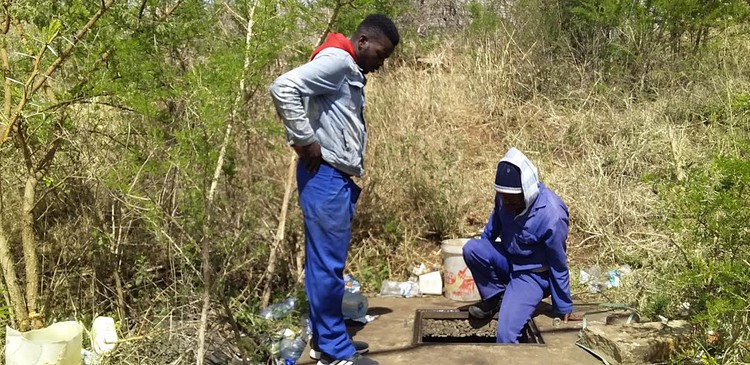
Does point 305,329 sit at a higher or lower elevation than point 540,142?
lower

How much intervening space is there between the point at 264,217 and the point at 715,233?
332cm

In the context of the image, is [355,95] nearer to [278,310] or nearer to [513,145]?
[278,310]

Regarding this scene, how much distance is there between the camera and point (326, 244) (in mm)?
3307

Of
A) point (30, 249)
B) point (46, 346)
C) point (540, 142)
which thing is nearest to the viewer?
point (46, 346)

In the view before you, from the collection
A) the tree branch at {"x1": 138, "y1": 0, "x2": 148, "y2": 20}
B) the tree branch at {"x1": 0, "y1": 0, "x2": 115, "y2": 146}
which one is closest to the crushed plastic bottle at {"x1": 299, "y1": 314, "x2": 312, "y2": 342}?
the tree branch at {"x1": 0, "y1": 0, "x2": 115, "y2": 146}

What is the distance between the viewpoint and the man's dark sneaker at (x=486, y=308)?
14.3 ft

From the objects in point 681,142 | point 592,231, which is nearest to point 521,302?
point 592,231

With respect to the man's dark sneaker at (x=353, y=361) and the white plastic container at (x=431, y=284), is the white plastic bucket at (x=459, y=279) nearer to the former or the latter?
the white plastic container at (x=431, y=284)

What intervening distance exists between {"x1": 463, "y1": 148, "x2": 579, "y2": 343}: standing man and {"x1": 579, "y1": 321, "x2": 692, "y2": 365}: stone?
0.44 m

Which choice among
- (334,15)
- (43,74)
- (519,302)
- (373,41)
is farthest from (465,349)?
(43,74)

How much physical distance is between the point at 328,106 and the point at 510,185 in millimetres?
1349

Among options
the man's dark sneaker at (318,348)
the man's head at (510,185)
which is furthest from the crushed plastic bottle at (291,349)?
the man's head at (510,185)

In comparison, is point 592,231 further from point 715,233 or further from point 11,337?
point 11,337

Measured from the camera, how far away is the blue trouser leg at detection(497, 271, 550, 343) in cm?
395
